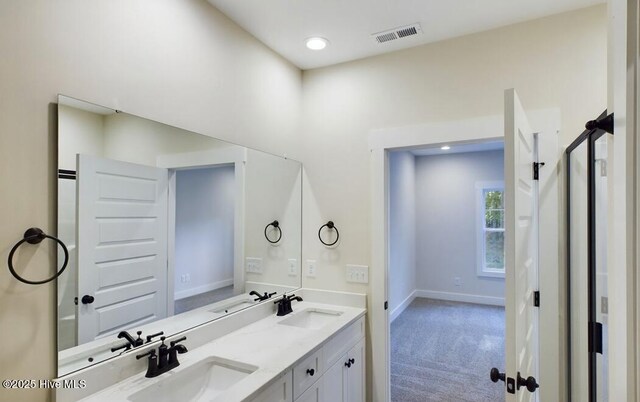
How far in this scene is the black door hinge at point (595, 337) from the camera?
152 centimetres

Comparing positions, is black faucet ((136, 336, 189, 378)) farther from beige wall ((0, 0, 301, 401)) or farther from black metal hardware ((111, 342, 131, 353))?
beige wall ((0, 0, 301, 401))

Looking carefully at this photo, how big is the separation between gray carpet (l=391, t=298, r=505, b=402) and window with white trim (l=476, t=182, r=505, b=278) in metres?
0.70

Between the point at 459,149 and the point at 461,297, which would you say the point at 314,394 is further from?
the point at 459,149

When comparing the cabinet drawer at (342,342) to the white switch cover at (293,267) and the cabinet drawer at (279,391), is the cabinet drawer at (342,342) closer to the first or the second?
the cabinet drawer at (279,391)

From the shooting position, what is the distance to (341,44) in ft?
7.70

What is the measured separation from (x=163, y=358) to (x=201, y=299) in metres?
0.45

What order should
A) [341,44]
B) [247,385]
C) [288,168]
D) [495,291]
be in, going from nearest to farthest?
[247,385]
[341,44]
[288,168]
[495,291]

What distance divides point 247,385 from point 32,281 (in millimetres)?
863

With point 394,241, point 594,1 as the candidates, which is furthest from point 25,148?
point 394,241

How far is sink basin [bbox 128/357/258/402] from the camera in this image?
4.71 feet

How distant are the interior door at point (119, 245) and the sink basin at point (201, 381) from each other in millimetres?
305

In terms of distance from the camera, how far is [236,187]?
7.18ft

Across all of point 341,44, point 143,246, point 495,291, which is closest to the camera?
point 143,246

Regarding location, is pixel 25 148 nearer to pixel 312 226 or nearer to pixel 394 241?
pixel 312 226
